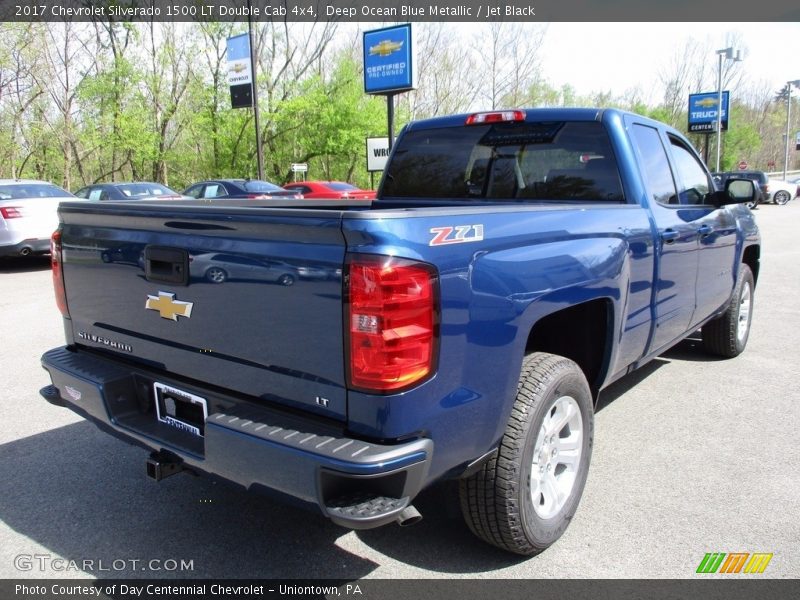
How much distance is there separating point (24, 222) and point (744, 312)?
37.7 feet

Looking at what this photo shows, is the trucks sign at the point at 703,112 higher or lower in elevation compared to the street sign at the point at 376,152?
higher

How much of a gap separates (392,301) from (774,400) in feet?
12.9

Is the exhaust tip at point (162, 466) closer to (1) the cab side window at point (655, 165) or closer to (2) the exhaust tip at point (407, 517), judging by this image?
(2) the exhaust tip at point (407, 517)

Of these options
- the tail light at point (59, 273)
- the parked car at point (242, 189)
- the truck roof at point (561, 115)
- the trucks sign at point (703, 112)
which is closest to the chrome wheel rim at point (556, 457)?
the truck roof at point (561, 115)

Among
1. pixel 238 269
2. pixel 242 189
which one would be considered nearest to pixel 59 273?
pixel 238 269

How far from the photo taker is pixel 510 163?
3922mm

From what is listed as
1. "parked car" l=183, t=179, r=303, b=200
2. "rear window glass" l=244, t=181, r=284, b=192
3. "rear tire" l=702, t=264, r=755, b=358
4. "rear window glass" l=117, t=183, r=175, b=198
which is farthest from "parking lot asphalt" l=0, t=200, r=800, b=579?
"rear window glass" l=244, t=181, r=284, b=192

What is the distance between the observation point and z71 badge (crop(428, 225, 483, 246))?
209cm

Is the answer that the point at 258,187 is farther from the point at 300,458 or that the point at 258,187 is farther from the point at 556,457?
the point at 300,458

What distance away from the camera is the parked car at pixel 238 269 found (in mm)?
2145

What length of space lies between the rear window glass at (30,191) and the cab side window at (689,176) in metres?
11.7

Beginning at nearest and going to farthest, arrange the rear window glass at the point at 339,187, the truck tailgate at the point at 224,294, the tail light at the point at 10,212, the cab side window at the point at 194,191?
1. the truck tailgate at the point at 224,294
2. the tail light at the point at 10,212
3. the cab side window at the point at 194,191
4. the rear window glass at the point at 339,187

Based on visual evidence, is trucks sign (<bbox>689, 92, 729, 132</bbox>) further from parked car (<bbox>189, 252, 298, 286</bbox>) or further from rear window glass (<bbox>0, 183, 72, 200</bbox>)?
parked car (<bbox>189, 252, 298, 286</bbox>)

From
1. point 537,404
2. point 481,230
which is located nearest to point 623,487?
point 537,404
